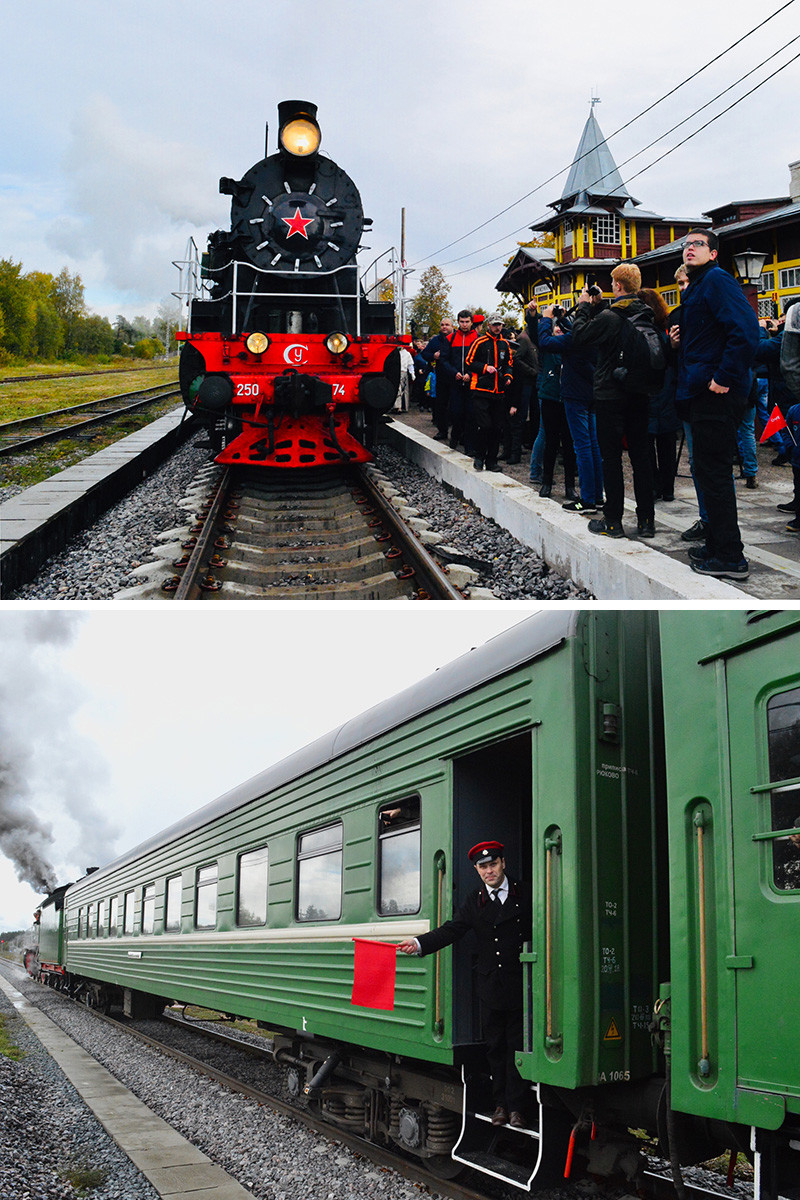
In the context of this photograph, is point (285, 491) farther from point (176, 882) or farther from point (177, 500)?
point (176, 882)

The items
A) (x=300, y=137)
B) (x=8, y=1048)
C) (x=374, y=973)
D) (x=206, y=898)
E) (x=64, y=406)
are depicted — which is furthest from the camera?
(x=64, y=406)

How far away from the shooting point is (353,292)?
12.5 metres

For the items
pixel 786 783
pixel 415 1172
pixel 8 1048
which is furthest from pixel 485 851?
pixel 8 1048

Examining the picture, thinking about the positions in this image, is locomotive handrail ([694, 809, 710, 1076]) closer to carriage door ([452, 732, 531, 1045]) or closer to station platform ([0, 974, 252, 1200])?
carriage door ([452, 732, 531, 1045])

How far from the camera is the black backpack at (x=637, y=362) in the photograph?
619 cm

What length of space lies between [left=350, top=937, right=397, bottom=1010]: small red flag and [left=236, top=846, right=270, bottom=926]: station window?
169 centimetres

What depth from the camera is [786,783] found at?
276 cm

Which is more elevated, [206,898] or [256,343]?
[256,343]

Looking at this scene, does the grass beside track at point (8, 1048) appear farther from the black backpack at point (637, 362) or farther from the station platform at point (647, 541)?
the black backpack at point (637, 362)

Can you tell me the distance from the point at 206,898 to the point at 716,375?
5633 mm

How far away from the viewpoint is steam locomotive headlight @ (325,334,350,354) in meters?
10.6

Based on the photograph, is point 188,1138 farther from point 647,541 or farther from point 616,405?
point 616,405

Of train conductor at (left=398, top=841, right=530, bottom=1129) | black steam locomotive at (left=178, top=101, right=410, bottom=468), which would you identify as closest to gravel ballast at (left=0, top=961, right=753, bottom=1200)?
train conductor at (left=398, top=841, right=530, bottom=1129)

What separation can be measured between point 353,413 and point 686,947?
9029 mm
